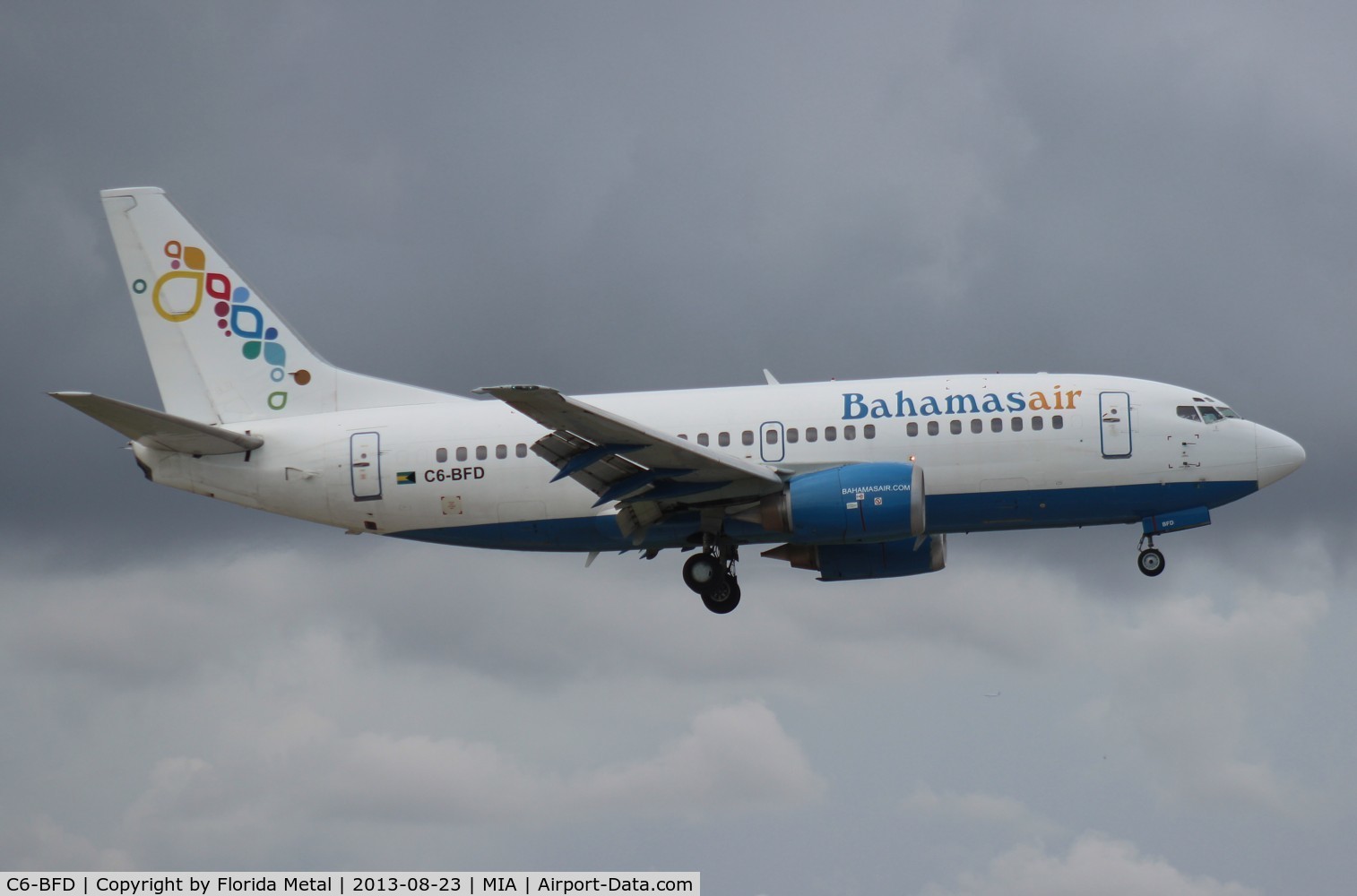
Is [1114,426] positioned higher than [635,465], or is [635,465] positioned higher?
[1114,426]

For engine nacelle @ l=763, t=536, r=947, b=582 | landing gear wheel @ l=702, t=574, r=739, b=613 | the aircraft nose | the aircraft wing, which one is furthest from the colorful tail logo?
the aircraft nose

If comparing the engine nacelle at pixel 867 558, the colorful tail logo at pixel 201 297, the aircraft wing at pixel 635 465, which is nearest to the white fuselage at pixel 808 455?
the aircraft wing at pixel 635 465

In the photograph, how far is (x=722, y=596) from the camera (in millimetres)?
41031

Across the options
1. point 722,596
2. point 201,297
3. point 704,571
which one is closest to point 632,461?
point 704,571

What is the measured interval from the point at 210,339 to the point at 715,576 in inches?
621

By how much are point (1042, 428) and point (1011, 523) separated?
8.14ft

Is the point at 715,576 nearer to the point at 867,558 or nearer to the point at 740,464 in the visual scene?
the point at 740,464

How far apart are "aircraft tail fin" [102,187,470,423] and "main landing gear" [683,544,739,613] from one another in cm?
804

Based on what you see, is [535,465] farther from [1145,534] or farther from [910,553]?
[1145,534]

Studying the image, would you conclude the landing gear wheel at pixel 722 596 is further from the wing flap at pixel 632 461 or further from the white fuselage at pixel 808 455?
A: the wing flap at pixel 632 461

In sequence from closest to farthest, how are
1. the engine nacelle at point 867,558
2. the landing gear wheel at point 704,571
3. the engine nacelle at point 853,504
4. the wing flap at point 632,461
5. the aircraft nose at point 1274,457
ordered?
the wing flap at point 632,461 → the engine nacelle at point 853,504 → the aircraft nose at point 1274,457 → the landing gear wheel at point 704,571 → the engine nacelle at point 867,558

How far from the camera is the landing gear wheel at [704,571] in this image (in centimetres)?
4078

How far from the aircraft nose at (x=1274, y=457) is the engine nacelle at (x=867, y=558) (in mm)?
8587

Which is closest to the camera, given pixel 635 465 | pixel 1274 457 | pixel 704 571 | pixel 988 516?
pixel 635 465
